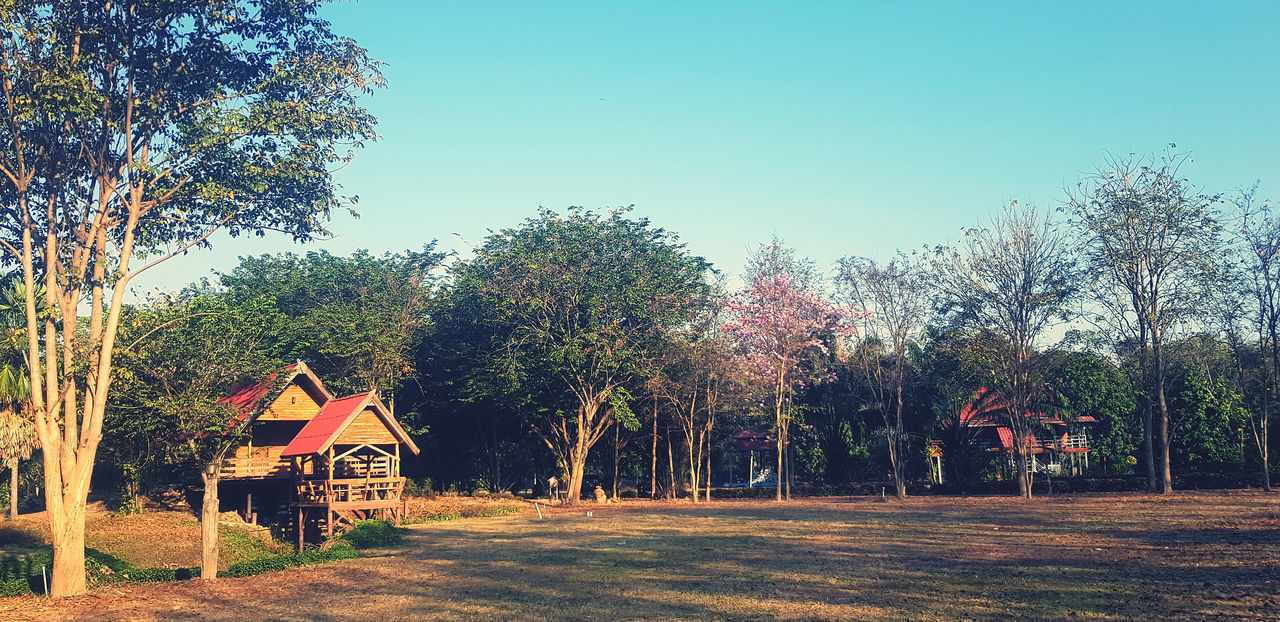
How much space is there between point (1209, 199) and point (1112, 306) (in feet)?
20.4

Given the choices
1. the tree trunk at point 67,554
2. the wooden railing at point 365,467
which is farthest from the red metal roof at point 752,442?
the tree trunk at point 67,554

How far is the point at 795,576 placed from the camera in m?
18.3

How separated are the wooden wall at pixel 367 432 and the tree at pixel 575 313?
9.99 metres

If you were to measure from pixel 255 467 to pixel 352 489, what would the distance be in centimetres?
550

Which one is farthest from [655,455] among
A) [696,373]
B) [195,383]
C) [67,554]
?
[67,554]

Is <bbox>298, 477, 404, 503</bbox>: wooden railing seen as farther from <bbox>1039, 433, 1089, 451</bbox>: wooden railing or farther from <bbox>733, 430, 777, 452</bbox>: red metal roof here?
<bbox>1039, 433, 1089, 451</bbox>: wooden railing

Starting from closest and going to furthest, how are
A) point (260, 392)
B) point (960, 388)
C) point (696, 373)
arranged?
point (260, 392) → point (696, 373) → point (960, 388)

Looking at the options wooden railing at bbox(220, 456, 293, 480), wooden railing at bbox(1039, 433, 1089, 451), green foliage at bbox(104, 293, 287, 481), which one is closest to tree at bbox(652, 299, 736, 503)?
wooden railing at bbox(220, 456, 293, 480)

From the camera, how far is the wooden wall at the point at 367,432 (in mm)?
32594

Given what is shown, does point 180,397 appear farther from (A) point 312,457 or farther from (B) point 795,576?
(B) point 795,576

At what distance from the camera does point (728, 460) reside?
69.8 m

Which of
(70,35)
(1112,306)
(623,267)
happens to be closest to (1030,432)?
(1112,306)

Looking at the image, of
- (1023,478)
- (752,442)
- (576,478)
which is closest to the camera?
(1023,478)

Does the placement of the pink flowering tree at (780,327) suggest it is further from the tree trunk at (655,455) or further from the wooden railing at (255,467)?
the wooden railing at (255,467)
